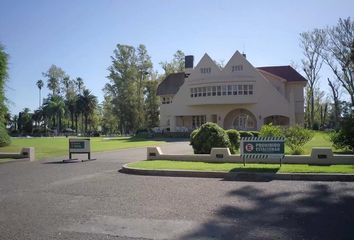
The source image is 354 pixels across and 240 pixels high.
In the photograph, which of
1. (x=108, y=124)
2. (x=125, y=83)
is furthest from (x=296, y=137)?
(x=108, y=124)

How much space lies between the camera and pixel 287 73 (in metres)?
58.8

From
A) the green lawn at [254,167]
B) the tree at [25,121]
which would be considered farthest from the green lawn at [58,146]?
the tree at [25,121]

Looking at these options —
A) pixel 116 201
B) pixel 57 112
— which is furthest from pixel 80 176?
pixel 57 112

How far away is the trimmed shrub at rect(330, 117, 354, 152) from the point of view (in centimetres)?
2103

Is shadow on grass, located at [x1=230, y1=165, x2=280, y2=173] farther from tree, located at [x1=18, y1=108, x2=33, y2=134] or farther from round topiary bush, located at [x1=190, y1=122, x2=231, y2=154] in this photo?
tree, located at [x1=18, y1=108, x2=33, y2=134]

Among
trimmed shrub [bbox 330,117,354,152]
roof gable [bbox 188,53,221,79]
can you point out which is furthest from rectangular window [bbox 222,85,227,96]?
trimmed shrub [bbox 330,117,354,152]

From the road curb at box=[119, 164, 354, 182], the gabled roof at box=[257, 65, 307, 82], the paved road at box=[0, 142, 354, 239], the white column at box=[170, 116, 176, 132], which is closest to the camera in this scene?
the paved road at box=[0, 142, 354, 239]

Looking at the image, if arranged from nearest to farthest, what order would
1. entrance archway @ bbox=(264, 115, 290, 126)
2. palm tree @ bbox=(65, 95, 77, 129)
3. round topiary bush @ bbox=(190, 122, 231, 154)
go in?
round topiary bush @ bbox=(190, 122, 231, 154) < entrance archway @ bbox=(264, 115, 290, 126) < palm tree @ bbox=(65, 95, 77, 129)

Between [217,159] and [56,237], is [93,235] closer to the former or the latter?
[56,237]

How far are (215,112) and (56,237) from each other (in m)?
49.8

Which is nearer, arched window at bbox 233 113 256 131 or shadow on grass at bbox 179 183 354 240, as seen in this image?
shadow on grass at bbox 179 183 354 240

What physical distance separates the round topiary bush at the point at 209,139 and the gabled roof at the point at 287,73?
127ft

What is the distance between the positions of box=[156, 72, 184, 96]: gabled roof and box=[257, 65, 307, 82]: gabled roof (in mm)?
13158

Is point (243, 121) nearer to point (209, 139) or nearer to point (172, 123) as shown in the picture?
point (172, 123)
